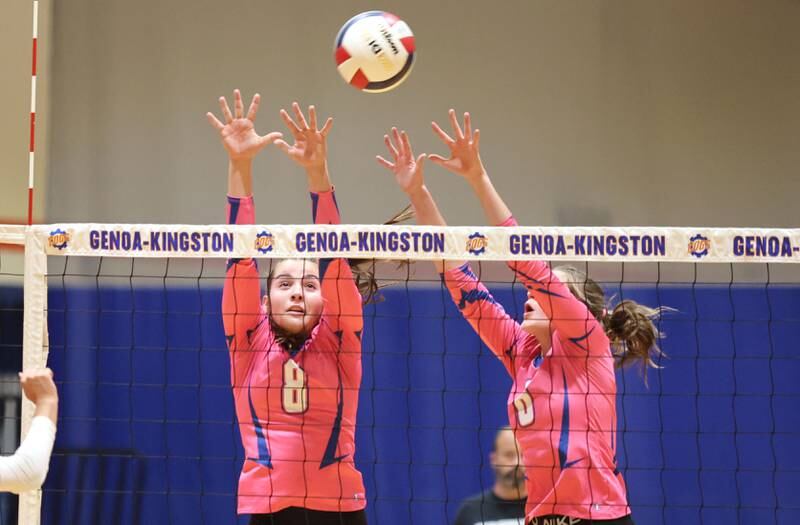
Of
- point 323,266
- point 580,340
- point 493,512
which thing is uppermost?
point 323,266

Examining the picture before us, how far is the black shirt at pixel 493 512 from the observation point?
5.80 metres

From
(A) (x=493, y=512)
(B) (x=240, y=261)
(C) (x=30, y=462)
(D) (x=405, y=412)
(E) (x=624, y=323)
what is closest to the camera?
(C) (x=30, y=462)

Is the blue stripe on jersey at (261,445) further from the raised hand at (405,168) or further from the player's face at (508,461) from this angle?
the player's face at (508,461)

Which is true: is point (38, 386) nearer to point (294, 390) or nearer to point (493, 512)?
point (294, 390)

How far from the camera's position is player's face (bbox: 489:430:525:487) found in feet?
18.4

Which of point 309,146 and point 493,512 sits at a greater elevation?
point 309,146

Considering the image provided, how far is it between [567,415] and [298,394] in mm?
1117

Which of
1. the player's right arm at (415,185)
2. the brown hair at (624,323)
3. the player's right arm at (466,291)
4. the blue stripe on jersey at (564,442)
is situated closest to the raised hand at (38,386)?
the player's right arm at (466,291)

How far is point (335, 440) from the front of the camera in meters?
4.35

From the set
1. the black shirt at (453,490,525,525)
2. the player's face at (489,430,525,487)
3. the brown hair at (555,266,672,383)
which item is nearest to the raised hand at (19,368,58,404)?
the brown hair at (555,266,672,383)

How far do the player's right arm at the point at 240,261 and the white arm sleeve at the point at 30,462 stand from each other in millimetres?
1368

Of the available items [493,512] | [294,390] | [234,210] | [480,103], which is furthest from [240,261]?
[480,103]

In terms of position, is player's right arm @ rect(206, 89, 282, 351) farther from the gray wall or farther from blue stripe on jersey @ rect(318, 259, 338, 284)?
the gray wall

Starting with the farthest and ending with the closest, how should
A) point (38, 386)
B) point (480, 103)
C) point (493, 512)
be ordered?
1. point (480, 103)
2. point (493, 512)
3. point (38, 386)
